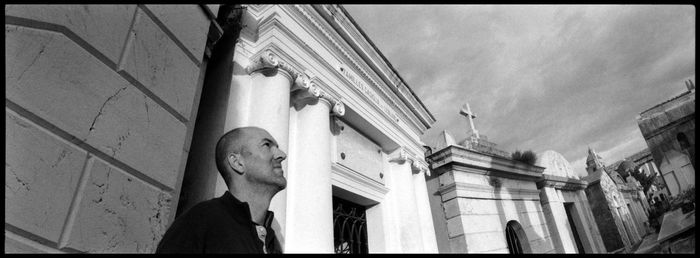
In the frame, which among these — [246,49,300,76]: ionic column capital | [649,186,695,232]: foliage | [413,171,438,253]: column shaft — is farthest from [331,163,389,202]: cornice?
[649,186,695,232]: foliage

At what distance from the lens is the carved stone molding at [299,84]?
4004 mm

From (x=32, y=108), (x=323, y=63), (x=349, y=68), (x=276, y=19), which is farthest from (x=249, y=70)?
(x=32, y=108)

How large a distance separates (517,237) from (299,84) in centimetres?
782

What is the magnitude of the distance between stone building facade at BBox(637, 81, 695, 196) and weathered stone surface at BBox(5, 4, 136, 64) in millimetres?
16795

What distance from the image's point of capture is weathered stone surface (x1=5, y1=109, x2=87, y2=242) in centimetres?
154

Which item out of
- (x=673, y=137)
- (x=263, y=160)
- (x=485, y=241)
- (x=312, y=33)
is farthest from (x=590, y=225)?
(x=263, y=160)

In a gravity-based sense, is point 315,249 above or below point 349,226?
below

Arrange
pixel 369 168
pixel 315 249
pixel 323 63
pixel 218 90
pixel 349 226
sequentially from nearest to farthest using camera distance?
1. pixel 315 249
2. pixel 218 90
3. pixel 323 63
4. pixel 349 226
5. pixel 369 168

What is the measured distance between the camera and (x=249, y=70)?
4090 millimetres

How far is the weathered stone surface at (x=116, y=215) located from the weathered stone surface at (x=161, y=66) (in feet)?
2.25

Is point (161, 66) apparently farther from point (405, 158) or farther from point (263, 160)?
point (405, 158)

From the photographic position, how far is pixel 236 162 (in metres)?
1.97

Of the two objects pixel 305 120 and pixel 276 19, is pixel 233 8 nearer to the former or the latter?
pixel 276 19

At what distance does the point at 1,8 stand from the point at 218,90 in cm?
245
